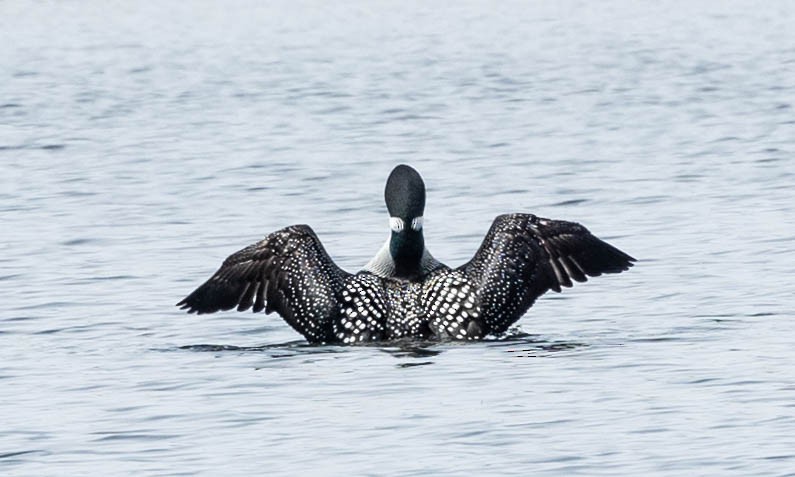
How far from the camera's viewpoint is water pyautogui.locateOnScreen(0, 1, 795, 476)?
812cm

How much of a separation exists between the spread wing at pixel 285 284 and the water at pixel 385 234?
0.66 ft

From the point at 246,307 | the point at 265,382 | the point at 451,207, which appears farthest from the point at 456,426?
the point at 451,207

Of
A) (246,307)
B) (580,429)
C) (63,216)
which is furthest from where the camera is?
(63,216)

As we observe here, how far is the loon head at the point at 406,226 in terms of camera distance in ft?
33.8

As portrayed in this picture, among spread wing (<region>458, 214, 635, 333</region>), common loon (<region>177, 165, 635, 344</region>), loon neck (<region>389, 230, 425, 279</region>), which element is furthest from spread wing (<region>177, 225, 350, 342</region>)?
spread wing (<region>458, 214, 635, 333</region>)

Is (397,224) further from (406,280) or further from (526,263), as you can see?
(526,263)

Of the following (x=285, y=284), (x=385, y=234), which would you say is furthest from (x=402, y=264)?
(x=385, y=234)

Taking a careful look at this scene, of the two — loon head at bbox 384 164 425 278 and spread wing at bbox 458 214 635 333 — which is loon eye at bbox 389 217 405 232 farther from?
spread wing at bbox 458 214 635 333

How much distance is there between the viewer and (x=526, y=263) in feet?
34.6

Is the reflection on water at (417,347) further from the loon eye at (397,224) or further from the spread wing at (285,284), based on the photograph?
the loon eye at (397,224)

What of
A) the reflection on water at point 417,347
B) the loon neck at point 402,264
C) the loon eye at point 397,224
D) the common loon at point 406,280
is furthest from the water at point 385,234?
the loon eye at point 397,224

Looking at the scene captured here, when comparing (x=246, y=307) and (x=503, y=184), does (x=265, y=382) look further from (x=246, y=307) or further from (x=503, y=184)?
(x=503, y=184)

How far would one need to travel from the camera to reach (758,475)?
731 cm

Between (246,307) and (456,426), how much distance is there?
2.57 m
